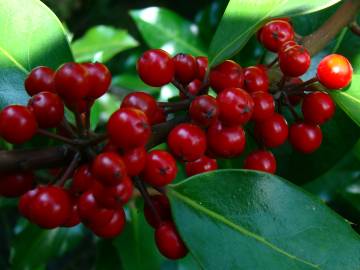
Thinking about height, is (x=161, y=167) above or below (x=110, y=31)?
above

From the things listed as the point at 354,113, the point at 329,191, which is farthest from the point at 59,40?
the point at 329,191

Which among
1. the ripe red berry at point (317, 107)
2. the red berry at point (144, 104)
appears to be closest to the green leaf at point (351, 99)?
the ripe red berry at point (317, 107)

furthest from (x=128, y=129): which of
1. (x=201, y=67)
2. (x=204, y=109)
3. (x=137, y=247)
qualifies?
(x=137, y=247)

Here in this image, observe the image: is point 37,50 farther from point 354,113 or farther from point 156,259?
point 156,259

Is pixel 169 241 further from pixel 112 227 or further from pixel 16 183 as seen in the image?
pixel 16 183

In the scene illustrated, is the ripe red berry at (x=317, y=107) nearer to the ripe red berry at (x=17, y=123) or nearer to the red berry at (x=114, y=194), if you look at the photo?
the red berry at (x=114, y=194)
